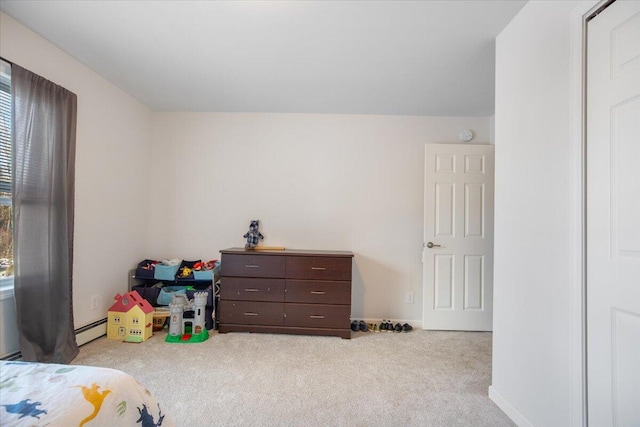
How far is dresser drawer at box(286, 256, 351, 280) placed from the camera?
291cm

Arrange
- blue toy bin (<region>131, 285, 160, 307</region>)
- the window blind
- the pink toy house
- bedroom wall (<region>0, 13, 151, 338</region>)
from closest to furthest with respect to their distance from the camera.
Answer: the window blind, bedroom wall (<region>0, 13, 151, 338</region>), the pink toy house, blue toy bin (<region>131, 285, 160, 307</region>)

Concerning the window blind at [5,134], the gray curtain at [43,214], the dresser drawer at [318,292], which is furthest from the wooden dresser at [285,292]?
the window blind at [5,134]

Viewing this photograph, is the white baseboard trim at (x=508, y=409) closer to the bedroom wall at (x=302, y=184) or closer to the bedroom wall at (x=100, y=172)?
the bedroom wall at (x=302, y=184)

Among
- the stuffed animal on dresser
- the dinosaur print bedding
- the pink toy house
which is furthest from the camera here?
the stuffed animal on dresser

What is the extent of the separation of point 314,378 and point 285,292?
3.19 ft

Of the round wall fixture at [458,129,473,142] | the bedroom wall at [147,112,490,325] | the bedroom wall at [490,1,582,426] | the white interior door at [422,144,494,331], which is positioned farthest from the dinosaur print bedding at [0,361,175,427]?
the round wall fixture at [458,129,473,142]

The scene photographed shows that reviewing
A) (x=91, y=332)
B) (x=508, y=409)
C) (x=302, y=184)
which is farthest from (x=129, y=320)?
(x=508, y=409)

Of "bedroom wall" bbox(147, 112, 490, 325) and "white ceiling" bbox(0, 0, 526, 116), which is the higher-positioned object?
"white ceiling" bbox(0, 0, 526, 116)

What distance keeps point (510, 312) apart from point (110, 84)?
12.4 feet

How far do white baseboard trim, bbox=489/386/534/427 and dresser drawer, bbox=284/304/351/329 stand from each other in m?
1.32

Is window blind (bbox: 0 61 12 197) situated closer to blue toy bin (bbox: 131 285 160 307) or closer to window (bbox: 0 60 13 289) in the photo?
window (bbox: 0 60 13 289)

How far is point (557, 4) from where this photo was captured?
1.41 meters

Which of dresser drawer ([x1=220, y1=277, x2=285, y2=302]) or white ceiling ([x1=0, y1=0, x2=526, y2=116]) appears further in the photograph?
dresser drawer ([x1=220, y1=277, x2=285, y2=302])

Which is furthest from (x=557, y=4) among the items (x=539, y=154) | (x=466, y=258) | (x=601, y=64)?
(x=466, y=258)
